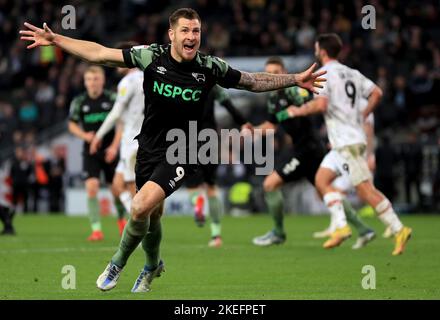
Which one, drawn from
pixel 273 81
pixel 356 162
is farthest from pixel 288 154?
pixel 273 81

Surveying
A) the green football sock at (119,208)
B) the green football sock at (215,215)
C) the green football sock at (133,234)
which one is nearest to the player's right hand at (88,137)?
the green football sock at (119,208)

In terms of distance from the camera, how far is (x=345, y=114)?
13375mm

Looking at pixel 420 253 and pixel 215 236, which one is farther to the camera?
A: pixel 215 236

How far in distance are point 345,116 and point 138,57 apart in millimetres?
→ 4800

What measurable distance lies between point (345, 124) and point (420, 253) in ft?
6.28

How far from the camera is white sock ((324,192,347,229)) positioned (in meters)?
13.6

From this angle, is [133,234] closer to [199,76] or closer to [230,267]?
[199,76]

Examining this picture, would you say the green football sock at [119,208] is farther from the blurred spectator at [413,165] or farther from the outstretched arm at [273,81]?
the blurred spectator at [413,165]

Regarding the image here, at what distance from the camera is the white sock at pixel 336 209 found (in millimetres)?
13594

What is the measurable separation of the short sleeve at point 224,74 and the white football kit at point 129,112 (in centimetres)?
534

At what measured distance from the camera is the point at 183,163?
30.6ft
